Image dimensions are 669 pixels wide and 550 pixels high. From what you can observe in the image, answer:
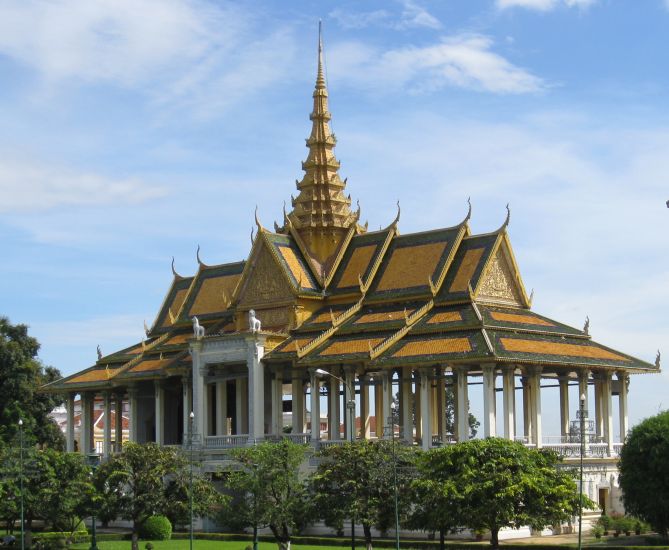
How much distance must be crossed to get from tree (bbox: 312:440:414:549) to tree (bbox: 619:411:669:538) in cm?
852

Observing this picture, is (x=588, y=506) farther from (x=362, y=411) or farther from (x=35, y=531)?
(x=35, y=531)

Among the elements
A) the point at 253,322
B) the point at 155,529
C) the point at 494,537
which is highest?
the point at 253,322

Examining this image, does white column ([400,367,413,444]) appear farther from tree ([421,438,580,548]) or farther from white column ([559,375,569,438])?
tree ([421,438,580,548])

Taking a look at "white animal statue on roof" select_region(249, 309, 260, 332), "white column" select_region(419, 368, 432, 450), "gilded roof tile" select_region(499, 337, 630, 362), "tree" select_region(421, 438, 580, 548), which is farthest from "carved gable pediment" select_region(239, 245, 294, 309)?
"tree" select_region(421, 438, 580, 548)

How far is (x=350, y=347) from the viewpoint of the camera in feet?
194

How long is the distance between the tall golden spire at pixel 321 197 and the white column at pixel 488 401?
1584 centimetres

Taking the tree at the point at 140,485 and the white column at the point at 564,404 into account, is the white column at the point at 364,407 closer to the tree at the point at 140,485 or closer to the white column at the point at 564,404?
the white column at the point at 564,404

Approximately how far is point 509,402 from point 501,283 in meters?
7.94

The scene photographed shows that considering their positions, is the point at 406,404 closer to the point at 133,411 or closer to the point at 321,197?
the point at 321,197

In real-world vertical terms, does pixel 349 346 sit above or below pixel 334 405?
above

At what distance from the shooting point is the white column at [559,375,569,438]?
204 ft

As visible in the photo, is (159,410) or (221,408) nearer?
(221,408)

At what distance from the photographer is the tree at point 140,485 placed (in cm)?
5234

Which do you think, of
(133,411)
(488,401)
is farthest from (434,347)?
(133,411)
